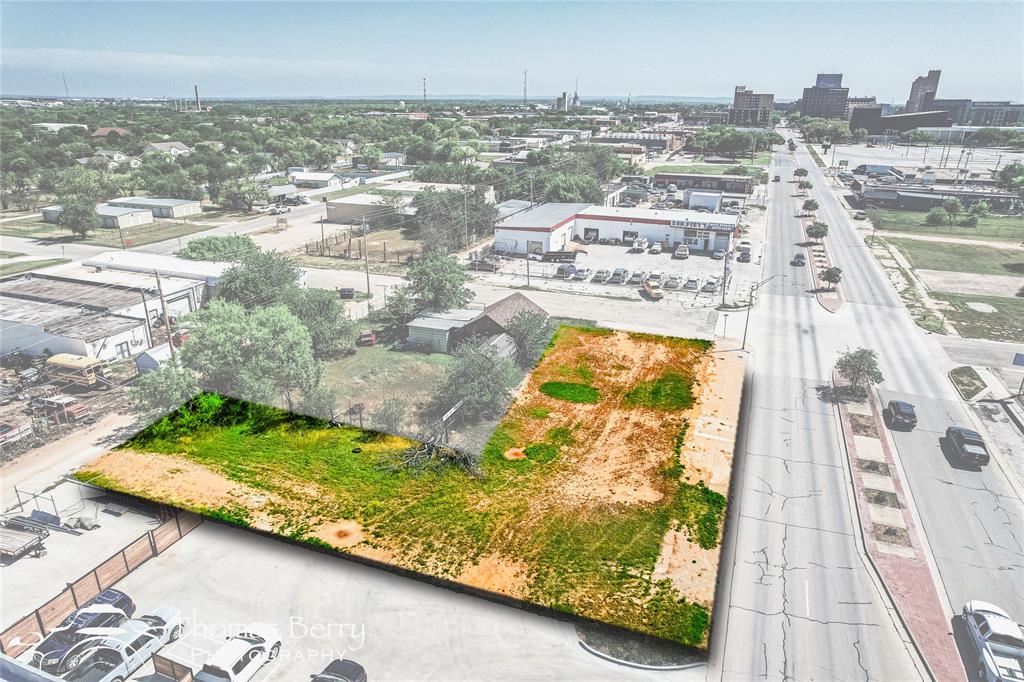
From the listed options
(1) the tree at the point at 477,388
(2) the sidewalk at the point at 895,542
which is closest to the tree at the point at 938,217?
(2) the sidewalk at the point at 895,542

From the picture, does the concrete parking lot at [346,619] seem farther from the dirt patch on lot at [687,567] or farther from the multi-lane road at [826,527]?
the multi-lane road at [826,527]

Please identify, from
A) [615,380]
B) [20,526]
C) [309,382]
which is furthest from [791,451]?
[20,526]

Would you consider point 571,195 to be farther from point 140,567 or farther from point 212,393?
point 140,567

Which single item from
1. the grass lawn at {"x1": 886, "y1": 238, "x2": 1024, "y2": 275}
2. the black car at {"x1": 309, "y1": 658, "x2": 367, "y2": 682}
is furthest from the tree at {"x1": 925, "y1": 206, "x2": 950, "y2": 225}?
the black car at {"x1": 309, "y1": 658, "x2": 367, "y2": 682}

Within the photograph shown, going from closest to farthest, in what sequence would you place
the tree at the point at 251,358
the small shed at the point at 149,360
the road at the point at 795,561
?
the road at the point at 795,561
the tree at the point at 251,358
the small shed at the point at 149,360

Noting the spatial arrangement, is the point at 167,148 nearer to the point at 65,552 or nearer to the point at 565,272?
the point at 565,272

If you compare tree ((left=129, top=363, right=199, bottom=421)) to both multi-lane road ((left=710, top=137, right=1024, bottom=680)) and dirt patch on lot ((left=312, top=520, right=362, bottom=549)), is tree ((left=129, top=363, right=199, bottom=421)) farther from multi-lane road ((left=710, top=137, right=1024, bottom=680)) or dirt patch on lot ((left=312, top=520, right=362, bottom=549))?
multi-lane road ((left=710, top=137, right=1024, bottom=680))
